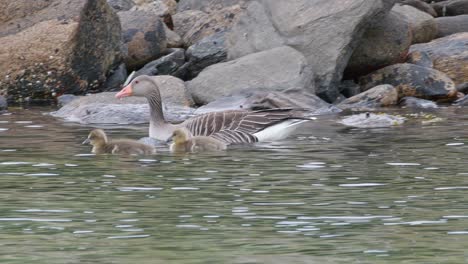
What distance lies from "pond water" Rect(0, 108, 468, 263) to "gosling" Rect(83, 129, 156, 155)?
0.23 metres

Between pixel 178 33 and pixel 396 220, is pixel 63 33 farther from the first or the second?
pixel 396 220

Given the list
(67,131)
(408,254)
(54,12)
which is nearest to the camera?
(408,254)

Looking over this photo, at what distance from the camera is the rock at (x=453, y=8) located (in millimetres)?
28328

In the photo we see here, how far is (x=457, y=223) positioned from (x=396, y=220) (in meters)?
0.42

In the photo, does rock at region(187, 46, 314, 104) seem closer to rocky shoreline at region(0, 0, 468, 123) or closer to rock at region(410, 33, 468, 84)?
rocky shoreline at region(0, 0, 468, 123)

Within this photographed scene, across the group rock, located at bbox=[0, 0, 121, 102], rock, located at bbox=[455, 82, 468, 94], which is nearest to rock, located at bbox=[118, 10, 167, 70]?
rock, located at bbox=[0, 0, 121, 102]

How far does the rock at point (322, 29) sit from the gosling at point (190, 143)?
6.88 metres

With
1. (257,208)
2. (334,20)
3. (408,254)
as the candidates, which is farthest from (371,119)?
(408,254)

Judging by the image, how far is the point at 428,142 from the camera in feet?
45.8

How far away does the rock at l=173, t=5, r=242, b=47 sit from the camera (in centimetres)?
2466

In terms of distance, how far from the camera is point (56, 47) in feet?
69.4

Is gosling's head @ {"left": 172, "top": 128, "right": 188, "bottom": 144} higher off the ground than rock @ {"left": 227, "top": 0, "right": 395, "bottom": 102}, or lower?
lower

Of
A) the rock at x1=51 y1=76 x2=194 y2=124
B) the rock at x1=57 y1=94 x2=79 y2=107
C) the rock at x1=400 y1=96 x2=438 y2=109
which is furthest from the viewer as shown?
the rock at x1=57 y1=94 x2=79 y2=107

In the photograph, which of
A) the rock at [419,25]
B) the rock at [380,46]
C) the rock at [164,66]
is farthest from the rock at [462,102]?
the rock at [164,66]
